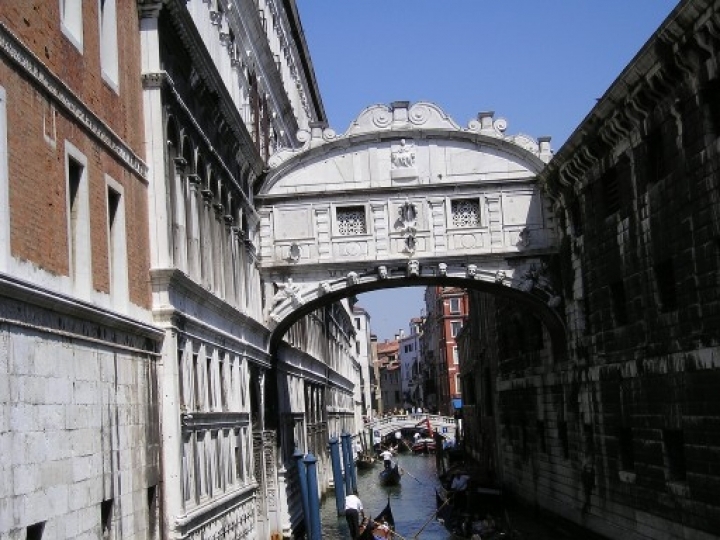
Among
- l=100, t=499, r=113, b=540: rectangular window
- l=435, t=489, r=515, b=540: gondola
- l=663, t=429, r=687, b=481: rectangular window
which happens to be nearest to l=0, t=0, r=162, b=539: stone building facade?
l=100, t=499, r=113, b=540: rectangular window

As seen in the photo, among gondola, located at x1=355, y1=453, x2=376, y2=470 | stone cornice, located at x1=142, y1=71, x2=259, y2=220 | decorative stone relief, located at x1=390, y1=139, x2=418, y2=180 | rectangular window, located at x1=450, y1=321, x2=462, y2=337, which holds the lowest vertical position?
gondola, located at x1=355, y1=453, x2=376, y2=470

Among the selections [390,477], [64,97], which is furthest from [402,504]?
[64,97]

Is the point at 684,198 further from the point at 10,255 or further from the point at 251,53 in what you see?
the point at 251,53

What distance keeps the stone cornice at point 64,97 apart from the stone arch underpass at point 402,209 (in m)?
9.21

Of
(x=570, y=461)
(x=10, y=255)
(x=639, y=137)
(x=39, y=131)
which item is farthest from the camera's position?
(x=570, y=461)

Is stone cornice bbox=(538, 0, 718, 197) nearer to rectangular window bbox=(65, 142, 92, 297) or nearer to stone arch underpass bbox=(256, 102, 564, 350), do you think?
stone arch underpass bbox=(256, 102, 564, 350)

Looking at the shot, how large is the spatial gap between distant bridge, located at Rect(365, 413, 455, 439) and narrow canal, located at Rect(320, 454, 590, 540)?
733 inches

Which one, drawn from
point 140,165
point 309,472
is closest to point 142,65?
point 140,165

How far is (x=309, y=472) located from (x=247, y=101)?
7.79m

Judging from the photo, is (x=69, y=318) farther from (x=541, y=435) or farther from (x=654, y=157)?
(x=541, y=435)

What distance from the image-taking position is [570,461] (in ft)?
71.8

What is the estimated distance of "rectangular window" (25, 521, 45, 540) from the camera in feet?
27.8

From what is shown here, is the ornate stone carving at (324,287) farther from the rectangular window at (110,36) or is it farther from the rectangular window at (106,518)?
the rectangular window at (106,518)

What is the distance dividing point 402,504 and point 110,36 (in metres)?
23.9
